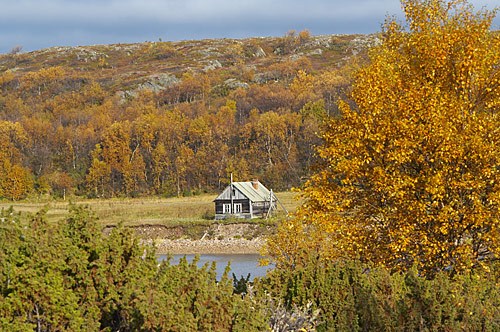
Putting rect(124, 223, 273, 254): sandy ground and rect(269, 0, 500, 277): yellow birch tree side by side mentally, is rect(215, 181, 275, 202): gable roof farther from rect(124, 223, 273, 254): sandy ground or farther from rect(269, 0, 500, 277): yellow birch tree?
rect(269, 0, 500, 277): yellow birch tree

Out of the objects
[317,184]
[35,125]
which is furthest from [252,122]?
[317,184]

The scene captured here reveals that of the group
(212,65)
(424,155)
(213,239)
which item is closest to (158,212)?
(213,239)

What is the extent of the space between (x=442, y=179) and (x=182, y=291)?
9192 mm

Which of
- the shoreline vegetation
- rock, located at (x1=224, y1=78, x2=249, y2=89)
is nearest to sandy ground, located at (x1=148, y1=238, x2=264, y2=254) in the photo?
the shoreline vegetation

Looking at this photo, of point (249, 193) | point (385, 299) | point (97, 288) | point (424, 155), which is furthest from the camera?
point (249, 193)

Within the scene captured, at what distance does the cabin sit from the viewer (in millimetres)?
62625

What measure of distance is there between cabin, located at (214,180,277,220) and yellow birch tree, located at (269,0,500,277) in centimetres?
4564

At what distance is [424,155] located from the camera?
15188mm

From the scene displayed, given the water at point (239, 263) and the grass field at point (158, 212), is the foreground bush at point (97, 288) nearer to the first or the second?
the water at point (239, 263)

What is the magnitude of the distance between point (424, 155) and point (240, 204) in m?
48.1

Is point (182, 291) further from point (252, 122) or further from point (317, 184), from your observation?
point (252, 122)

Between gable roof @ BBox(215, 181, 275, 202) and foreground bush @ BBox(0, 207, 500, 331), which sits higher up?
foreground bush @ BBox(0, 207, 500, 331)

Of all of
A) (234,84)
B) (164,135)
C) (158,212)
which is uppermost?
(234,84)

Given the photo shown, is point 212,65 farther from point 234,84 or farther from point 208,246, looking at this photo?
point 208,246
